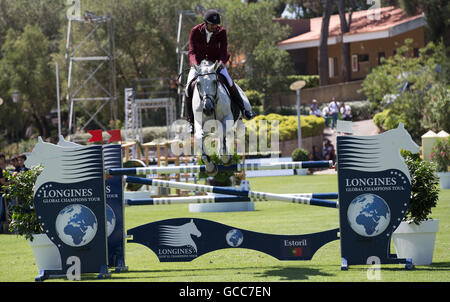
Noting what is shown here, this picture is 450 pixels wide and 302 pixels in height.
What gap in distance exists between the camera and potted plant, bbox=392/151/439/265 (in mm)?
7668

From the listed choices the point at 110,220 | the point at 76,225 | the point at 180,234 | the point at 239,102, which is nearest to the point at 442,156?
the point at 239,102

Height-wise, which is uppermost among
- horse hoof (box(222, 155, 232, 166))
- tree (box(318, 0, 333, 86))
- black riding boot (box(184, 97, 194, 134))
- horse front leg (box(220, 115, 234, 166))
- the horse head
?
tree (box(318, 0, 333, 86))

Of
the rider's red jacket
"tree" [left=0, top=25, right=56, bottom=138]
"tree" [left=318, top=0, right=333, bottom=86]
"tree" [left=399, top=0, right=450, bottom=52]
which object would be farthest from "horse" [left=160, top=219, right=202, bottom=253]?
"tree" [left=0, top=25, right=56, bottom=138]

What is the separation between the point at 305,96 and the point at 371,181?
1400 inches

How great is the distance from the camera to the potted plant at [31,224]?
7.91 meters

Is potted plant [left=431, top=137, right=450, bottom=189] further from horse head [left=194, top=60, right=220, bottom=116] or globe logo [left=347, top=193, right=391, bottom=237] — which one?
horse head [left=194, top=60, right=220, bottom=116]

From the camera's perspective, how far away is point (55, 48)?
162ft

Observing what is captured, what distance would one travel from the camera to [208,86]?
819 cm

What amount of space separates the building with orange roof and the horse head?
31.9 metres

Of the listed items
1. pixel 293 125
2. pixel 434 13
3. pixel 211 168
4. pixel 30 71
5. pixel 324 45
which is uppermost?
pixel 434 13

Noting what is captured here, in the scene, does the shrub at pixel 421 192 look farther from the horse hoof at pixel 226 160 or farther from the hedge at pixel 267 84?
the hedge at pixel 267 84

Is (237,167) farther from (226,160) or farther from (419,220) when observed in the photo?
(419,220)

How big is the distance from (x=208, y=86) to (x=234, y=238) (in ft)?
5.97
